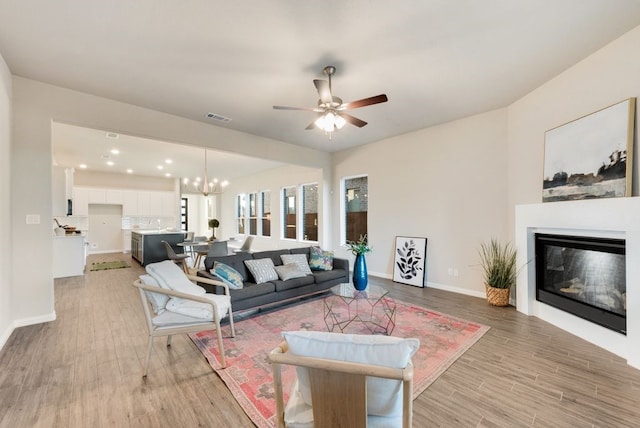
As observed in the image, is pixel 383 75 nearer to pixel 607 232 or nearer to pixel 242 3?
pixel 242 3

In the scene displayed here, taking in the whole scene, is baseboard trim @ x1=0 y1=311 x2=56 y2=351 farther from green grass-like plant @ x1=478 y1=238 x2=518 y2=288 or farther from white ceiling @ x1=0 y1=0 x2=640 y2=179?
green grass-like plant @ x1=478 y1=238 x2=518 y2=288

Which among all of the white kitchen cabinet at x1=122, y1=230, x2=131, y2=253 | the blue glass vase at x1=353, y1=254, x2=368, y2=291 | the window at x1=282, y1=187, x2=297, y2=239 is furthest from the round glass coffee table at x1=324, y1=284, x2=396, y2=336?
the white kitchen cabinet at x1=122, y1=230, x2=131, y2=253

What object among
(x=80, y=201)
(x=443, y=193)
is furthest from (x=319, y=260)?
(x=80, y=201)

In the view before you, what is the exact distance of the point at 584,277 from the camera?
2986 millimetres

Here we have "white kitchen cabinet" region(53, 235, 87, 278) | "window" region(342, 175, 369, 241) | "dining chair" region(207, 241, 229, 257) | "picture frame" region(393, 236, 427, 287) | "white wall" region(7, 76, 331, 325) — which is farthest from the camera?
"window" region(342, 175, 369, 241)

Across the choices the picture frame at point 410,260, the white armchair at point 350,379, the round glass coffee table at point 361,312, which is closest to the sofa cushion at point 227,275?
the round glass coffee table at point 361,312

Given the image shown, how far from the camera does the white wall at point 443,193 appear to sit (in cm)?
425

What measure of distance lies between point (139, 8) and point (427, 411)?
145 inches

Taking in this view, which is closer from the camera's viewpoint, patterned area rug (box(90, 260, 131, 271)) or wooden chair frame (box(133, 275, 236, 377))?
wooden chair frame (box(133, 275, 236, 377))

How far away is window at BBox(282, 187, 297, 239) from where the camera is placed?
812cm

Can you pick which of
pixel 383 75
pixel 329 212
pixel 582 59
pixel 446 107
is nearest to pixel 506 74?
pixel 582 59

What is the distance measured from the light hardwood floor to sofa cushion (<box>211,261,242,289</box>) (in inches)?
29.8

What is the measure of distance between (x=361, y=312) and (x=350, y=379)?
2.62m

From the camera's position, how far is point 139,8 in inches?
83.2
